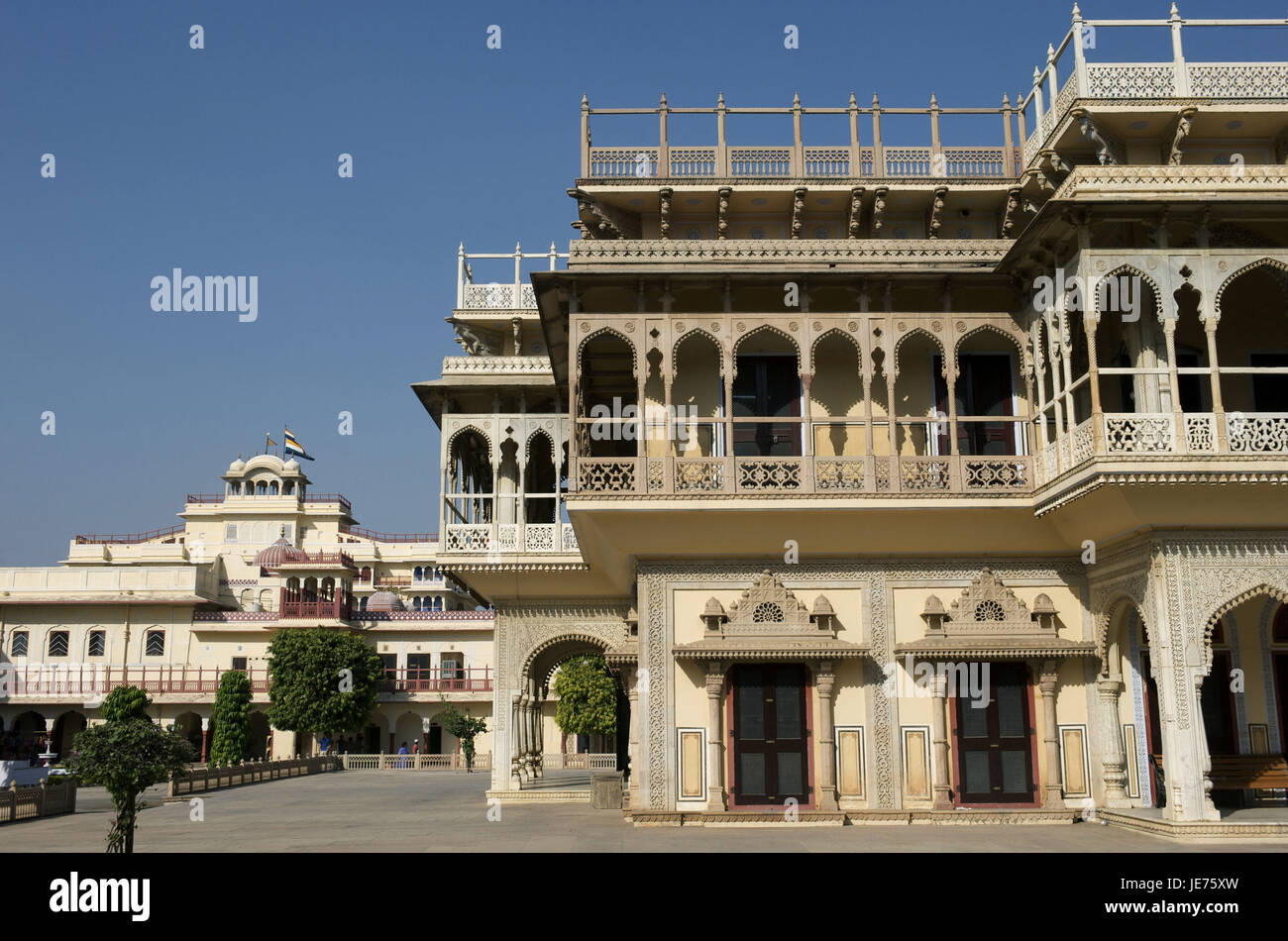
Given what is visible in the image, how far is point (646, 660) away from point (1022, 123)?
14210mm

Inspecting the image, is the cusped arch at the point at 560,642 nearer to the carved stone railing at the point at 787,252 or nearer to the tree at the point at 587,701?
the carved stone railing at the point at 787,252

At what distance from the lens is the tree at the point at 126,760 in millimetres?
15181

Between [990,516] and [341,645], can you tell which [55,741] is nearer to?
[341,645]

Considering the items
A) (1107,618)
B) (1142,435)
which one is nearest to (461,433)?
(1107,618)

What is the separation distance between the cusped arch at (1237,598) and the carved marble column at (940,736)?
14.4ft

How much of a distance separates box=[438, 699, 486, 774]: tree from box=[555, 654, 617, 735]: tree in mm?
4526

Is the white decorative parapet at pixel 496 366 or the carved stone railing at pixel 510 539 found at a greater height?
the white decorative parapet at pixel 496 366

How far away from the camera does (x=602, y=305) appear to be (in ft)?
69.1

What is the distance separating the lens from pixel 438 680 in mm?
66062

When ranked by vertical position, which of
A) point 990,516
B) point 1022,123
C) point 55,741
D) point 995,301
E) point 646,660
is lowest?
point 55,741

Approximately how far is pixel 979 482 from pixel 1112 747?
5138 millimetres

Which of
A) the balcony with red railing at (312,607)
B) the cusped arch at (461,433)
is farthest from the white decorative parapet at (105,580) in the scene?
the cusped arch at (461,433)
